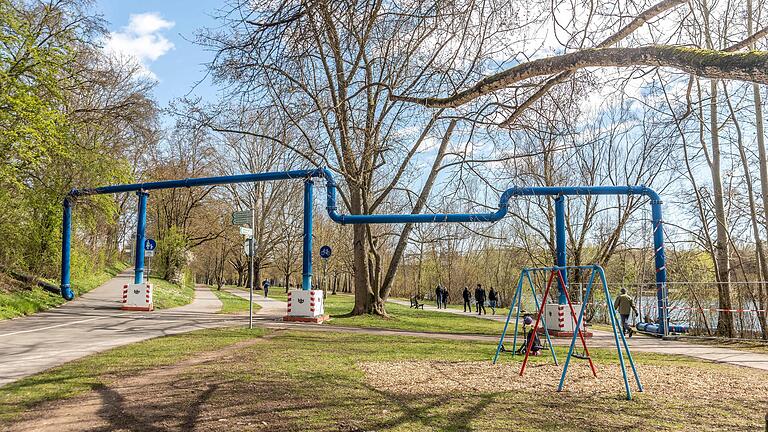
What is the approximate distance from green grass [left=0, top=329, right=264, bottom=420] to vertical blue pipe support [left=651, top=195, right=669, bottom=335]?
13.9 meters

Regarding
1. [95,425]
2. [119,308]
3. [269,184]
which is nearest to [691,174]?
[95,425]

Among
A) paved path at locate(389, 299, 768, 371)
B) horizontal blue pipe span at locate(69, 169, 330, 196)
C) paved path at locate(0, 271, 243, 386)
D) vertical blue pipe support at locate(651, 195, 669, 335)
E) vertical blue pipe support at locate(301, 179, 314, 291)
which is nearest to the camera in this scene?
paved path at locate(0, 271, 243, 386)

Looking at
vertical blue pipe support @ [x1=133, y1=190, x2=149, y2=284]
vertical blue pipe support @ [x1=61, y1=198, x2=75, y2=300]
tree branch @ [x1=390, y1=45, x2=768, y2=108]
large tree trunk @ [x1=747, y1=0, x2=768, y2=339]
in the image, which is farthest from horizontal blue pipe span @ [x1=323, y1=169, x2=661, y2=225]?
vertical blue pipe support @ [x1=61, y1=198, x2=75, y2=300]

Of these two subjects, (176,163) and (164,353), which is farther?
(176,163)

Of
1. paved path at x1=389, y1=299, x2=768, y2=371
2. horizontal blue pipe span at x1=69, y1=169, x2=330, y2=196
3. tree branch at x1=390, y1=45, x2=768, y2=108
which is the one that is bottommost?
paved path at x1=389, y1=299, x2=768, y2=371

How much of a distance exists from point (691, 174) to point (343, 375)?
17106mm

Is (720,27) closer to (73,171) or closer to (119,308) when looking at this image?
(119,308)

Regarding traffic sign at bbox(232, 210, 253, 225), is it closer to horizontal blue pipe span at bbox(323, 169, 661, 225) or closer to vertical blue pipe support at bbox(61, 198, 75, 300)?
horizontal blue pipe span at bbox(323, 169, 661, 225)

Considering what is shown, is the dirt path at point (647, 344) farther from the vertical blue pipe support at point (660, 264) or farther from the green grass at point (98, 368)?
the green grass at point (98, 368)

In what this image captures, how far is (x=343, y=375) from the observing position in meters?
8.19

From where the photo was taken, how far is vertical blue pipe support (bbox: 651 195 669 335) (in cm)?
1756

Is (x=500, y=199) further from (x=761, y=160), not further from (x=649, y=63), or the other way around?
(x=649, y=63)

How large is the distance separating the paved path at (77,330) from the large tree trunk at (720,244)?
54.8 feet

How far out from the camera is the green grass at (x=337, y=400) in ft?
18.1
